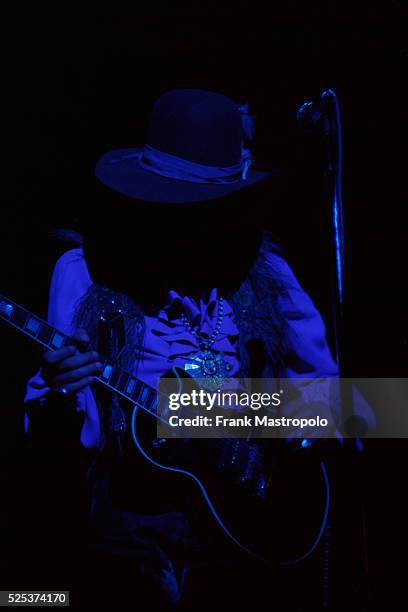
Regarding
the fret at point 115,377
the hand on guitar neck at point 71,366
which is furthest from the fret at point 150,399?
the hand on guitar neck at point 71,366

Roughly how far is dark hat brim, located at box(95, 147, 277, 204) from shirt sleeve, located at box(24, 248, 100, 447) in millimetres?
325

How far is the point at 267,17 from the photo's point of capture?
2.07m

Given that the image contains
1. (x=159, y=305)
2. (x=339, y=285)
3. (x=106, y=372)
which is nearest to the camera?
(x=339, y=285)

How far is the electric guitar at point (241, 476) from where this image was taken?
149cm

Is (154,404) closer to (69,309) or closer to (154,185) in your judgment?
(69,309)

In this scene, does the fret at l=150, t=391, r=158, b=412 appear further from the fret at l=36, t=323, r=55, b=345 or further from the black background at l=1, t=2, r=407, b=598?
the black background at l=1, t=2, r=407, b=598

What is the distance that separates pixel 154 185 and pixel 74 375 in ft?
1.96

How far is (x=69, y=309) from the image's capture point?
1.64m

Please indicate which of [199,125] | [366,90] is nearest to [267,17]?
[366,90]

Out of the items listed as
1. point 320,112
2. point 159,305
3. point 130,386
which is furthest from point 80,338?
point 320,112

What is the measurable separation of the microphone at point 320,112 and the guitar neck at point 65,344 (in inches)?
32.3

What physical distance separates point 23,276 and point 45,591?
1018mm

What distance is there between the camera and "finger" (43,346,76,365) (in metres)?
1.30

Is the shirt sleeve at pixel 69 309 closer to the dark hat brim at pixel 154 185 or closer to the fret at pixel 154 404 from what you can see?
the fret at pixel 154 404
